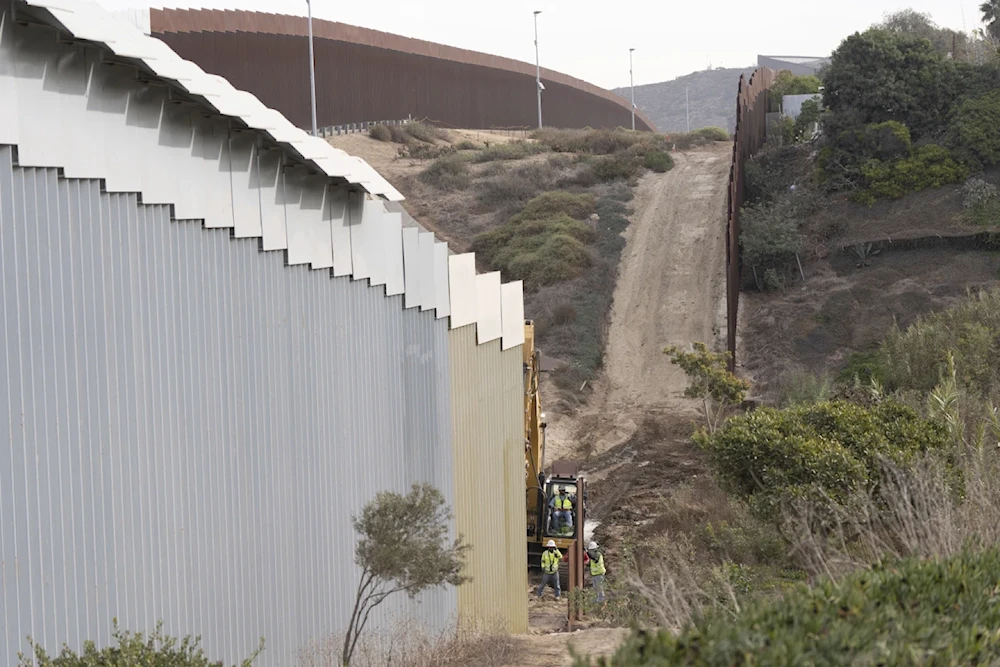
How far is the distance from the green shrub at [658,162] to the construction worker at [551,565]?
3151 centimetres

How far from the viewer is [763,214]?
118ft

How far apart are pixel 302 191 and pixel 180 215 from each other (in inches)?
75.0

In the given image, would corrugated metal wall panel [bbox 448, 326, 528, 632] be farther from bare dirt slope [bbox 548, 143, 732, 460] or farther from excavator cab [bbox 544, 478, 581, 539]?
bare dirt slope [bbox 548, 143, 732, 460]

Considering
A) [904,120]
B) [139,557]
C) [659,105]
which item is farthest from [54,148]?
[659,105]

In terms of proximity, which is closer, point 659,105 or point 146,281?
point 146,281

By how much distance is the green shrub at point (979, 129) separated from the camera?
35062 millimetres

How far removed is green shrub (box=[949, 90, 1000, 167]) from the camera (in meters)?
35.1

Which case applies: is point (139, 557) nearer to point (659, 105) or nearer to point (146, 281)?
point (146, 281)

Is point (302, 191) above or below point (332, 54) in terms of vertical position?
below

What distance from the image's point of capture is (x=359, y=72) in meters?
55.4

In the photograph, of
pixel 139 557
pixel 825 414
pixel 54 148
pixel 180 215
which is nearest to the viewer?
pixel 54 148

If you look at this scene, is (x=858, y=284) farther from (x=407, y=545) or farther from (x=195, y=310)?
(x=195, y=310)

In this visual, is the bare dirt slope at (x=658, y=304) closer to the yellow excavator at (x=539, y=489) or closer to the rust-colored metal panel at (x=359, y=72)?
the yellow excavator at (x=539, y=489)

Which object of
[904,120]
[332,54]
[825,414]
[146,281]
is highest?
[332,54]
